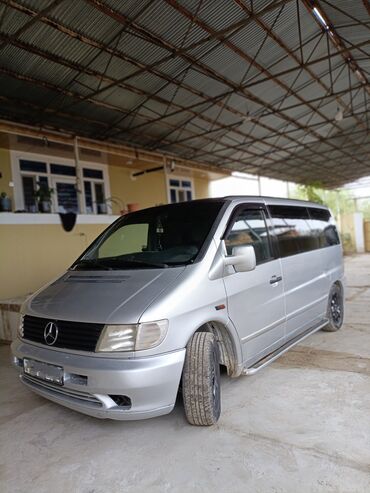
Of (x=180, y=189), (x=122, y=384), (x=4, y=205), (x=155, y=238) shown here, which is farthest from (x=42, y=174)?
(x=122, y=384)

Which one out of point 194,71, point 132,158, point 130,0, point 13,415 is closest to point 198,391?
point 13,415

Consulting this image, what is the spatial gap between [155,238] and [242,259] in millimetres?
1021

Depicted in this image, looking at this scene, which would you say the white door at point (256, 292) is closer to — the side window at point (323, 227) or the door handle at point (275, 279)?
the door handle at point (275, 279)

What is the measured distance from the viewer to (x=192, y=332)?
2.36 meters

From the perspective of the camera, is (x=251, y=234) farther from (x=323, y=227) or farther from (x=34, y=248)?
(x=34, y=248)

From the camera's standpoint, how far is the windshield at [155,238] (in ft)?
9.31

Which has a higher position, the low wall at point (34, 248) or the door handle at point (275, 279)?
the low wall at point (34, 248)

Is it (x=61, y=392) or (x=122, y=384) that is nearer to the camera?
(x=122, y=384)

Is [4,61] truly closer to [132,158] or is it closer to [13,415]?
[132,158]

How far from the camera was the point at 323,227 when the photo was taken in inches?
185

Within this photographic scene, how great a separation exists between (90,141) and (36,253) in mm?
2965

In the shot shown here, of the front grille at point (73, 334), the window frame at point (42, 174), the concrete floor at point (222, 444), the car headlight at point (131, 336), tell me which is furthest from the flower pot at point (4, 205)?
the car headlight at point (131, 336)

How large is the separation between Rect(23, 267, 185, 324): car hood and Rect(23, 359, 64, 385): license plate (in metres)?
0.34

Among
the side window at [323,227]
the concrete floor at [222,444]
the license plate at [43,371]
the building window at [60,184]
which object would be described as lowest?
the concrete floor at [222,444]
